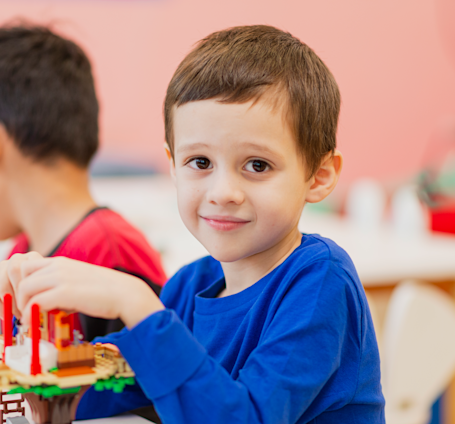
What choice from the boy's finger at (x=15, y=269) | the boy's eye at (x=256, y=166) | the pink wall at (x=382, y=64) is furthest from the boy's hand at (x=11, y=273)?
the pink wall at (x=382, y=64)

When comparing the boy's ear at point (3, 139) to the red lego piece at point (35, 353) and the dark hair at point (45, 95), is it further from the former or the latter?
the red lego piece at point (35, 353)

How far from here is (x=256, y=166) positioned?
0.58 metres

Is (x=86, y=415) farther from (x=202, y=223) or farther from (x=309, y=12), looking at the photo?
(x=309, y=12)

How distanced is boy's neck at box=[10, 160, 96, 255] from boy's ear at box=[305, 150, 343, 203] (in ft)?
1.61

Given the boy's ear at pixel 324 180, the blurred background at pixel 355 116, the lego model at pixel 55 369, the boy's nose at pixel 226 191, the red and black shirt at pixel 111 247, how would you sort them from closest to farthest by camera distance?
the lego model at pixel 55 369 < the boy's nose at pixel 226 191 < the boy's ear at pixel 324 180 < the red and black shirt at pixel 111 247 < the blurred background at pixel 355 116

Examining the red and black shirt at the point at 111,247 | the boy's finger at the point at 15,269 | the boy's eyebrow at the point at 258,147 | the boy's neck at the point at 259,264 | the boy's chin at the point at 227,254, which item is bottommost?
the red and black shirt at the point at 111,247

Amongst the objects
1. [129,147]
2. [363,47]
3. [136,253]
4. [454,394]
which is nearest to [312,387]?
[136,253]

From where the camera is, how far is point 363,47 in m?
3.34

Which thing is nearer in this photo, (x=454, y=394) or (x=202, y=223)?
(x=202, y=223)

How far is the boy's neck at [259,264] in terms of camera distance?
671 millimetres

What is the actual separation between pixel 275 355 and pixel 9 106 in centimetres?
73

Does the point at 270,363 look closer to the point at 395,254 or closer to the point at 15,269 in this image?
the point at 15,269

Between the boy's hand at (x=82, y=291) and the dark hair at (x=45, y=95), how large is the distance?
60cm

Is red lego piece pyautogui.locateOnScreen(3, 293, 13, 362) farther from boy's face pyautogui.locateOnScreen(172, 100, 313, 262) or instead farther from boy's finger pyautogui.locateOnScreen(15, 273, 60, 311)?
boy's face pyautogui.locateOnScreen(172, 100, 313, 262)
